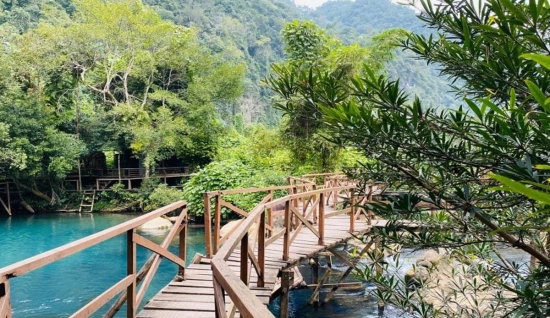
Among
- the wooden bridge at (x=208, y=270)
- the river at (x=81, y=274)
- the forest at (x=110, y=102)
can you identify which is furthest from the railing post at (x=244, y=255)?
the forest at (x=110, y=102)

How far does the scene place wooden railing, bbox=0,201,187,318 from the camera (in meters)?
1.52

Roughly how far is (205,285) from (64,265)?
845cm

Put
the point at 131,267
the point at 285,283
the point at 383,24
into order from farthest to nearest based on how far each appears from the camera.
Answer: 1. the point at 383,24
2. the point at 285,283
3. the point at 131,267

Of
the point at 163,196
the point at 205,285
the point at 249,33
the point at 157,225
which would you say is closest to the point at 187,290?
the point at 205,285

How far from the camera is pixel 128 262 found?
2.54 metres

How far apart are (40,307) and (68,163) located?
35.2 feet

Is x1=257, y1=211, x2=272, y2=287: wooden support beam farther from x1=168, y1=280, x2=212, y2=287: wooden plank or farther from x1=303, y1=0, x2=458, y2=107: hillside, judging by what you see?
x1=303, y1=0, x2=458, y2=107: hillside

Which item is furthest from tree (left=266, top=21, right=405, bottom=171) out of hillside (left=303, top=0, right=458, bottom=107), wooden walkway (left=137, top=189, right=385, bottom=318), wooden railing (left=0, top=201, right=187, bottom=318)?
hillside (left=303, top=0, right=458, bottom=107)

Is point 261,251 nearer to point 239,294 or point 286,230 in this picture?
point 286,230

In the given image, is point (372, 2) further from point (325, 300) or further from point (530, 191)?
point (530, 191)

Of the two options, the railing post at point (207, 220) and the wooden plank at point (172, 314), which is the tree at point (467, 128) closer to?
the wooden plank at point (172, 314)

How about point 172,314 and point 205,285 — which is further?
point 205,285

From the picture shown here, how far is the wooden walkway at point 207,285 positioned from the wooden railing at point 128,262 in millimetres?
192

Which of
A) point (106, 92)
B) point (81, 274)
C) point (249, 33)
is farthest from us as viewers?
point (249, 33)
